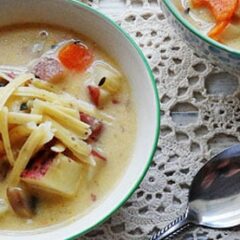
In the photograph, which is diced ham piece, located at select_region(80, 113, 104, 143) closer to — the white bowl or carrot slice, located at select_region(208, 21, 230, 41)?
the white bowl

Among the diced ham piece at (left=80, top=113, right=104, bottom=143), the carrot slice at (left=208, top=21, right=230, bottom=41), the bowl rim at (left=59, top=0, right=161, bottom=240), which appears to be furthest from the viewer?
the carrot slice at (left=208, top=21, right=230, bottom=41)

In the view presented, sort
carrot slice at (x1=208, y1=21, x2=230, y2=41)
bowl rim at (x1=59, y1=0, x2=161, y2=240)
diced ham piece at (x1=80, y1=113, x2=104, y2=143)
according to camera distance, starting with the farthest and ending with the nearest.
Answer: carrot slice at (x1=208, y1=21, x2=230, y2=41), diced ham piece at (x1=80, y1=113, x2=104, y2=143), bowl rim at (x1=59, y1=0, x2=161, y2=240)

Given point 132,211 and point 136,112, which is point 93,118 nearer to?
point 136,112

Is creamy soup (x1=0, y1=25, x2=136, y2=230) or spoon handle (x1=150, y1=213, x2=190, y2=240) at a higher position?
creamy soup (x1=0, y1=25, x2=136, y2=230)

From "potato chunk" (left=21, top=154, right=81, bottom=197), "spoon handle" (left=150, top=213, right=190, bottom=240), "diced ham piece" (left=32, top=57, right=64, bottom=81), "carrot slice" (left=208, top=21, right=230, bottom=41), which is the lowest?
"spoon handle" (left=150, top=213, right=190, bottom=240)

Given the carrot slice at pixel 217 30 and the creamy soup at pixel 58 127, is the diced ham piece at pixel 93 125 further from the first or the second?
the carrot slice at pixel 217 30

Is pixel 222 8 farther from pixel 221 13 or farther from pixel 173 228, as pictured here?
pixel 173 228

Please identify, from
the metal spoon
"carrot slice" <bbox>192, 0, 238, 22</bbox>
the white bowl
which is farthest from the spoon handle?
"carrot slice" <bbox>192, 0, 238, 22</bbox>
